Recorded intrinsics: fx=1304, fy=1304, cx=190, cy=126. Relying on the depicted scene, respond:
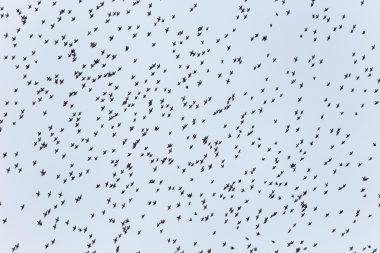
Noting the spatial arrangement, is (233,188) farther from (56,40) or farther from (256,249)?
(56,40)

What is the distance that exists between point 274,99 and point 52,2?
37.6 feet

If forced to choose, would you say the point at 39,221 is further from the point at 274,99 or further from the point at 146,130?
the point at 274,99

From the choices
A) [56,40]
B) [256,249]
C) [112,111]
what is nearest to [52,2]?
[56,40]

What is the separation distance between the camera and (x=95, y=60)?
61.3 meters

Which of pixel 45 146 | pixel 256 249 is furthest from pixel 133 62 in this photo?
pixel 256 249

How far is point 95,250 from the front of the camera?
58.7m

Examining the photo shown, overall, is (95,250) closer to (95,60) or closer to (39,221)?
(39,221)

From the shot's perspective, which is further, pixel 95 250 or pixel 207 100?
pixel 207 100

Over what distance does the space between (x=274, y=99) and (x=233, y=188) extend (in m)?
4.72

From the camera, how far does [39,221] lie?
59906 mm

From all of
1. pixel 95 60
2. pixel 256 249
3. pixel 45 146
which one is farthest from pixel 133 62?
pixel 256 249

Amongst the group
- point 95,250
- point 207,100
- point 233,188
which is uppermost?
point 207,100

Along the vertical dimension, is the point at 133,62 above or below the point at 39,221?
above

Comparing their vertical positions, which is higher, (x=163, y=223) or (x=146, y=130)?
(x=146, y=130)
